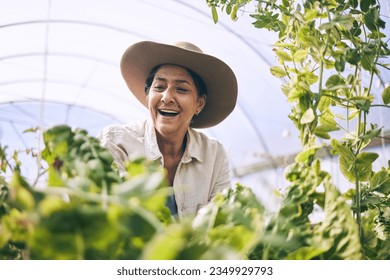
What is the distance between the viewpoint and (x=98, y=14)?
14.3ft

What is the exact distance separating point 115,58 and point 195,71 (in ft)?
12.9

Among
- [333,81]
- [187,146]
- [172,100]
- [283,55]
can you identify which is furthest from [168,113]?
[333,81]

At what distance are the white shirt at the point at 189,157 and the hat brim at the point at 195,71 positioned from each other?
0.45 ft

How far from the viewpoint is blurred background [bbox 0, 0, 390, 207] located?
165 inches

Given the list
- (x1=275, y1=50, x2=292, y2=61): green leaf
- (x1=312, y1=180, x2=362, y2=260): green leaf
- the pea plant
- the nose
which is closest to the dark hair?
the nose

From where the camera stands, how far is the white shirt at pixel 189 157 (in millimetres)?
1241

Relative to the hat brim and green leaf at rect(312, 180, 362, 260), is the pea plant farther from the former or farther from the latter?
the hat brim

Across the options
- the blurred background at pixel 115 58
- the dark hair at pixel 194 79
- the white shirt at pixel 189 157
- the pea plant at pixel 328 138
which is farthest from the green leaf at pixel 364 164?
the blurred background at pixel 115 58

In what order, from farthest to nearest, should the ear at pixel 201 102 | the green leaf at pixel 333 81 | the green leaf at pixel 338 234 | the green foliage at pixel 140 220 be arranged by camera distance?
the ear at pixel 201 102, the green leaf at pixel 333 81, the green leaf at pixel 338 234, the green foliage at pixel 140 220

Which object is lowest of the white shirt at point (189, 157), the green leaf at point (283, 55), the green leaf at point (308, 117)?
the white shirt at point (189, 157)

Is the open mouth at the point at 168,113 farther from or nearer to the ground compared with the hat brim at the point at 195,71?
nearer to the ground

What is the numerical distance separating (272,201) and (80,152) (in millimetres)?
154

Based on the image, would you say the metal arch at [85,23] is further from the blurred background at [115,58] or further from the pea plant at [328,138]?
the pea plant at [328,138]
